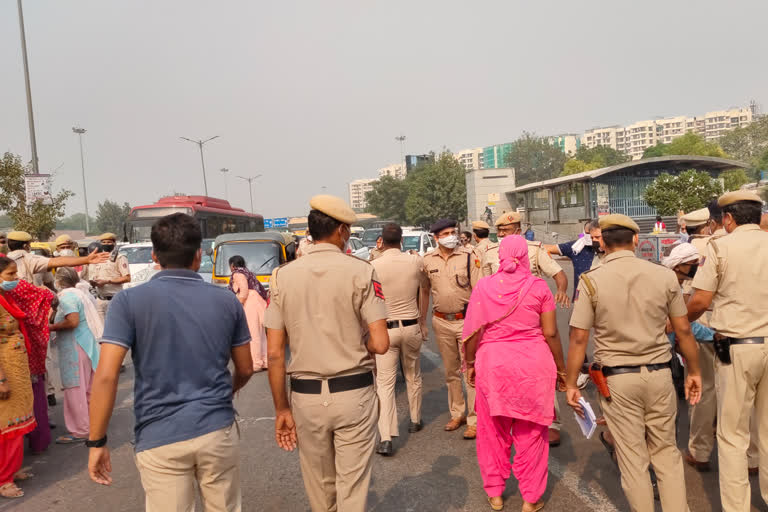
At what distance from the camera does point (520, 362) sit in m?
3.91

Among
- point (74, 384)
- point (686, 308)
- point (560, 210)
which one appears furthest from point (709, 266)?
point (560, 210)

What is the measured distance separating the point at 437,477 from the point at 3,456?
11.0 ft

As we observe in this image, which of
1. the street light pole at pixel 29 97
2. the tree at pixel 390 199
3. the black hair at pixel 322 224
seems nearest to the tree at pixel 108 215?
the tree at pixel 390 199

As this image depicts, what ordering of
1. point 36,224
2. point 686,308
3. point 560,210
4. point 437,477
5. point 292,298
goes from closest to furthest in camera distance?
point 292,298 → point 686,308 → point 437,477 → point 36,224 → point 560,210

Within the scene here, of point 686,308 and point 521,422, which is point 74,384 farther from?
point 686,308

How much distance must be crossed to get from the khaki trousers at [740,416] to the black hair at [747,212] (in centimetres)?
75

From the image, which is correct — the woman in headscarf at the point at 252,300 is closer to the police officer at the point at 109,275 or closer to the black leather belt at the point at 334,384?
the police officer at the point at 109,275

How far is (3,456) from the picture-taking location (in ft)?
15.5

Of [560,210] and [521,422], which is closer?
[521,422]

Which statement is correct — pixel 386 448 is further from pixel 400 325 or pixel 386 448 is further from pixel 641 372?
pixel 641 372

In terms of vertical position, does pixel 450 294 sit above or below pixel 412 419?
above

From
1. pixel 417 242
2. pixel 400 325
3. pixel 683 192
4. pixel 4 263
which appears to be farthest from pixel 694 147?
pixel 4 263

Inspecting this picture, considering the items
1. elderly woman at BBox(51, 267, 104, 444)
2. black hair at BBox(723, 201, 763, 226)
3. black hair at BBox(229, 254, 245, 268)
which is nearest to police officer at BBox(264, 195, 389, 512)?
black hair at BBox(723, 201, 763, 226)

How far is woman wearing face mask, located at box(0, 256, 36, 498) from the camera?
469 centimetres
